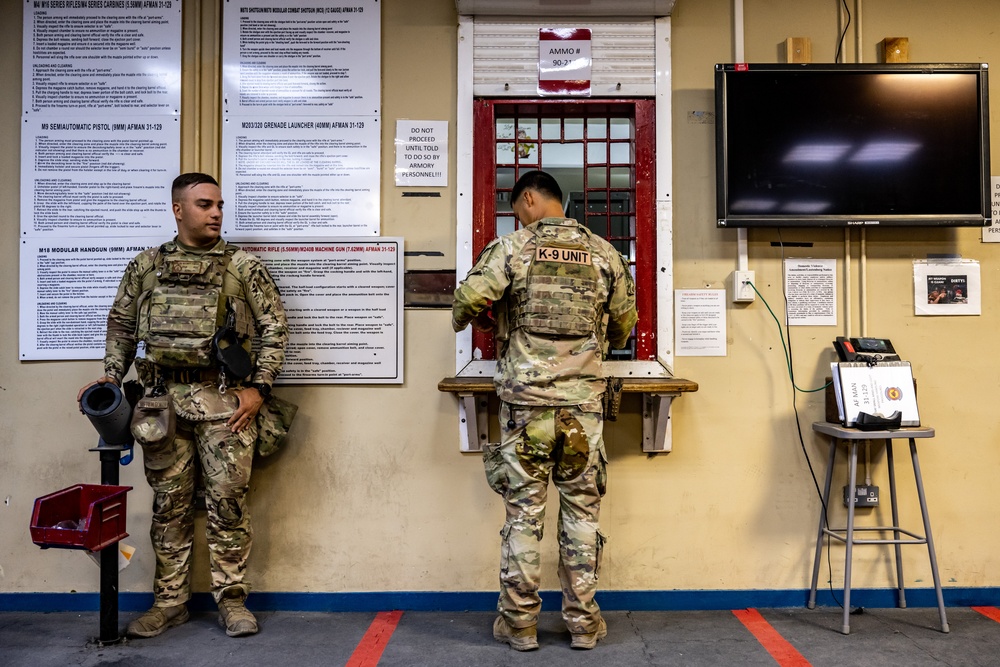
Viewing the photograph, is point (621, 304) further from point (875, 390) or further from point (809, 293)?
point (875, 390)

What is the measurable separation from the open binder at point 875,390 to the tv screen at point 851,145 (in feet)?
2.12

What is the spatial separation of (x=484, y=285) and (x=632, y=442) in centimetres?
111

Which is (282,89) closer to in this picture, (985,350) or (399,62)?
(399,62)

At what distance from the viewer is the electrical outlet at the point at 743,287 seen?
3.01 metres

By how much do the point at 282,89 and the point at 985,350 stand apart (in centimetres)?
351

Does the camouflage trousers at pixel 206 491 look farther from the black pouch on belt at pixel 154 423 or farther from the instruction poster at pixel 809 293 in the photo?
the instruction poster at pixel 809 293

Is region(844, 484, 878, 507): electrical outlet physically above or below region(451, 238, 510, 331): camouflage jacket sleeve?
below

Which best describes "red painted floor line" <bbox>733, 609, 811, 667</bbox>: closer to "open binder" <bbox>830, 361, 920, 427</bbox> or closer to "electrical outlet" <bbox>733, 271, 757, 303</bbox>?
"open binder" <bbox>830, 361, 920, 427</bbox>

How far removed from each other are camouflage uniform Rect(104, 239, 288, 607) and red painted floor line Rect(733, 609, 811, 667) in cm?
215

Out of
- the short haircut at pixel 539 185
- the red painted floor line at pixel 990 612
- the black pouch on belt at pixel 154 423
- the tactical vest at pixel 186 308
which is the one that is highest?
the short haircut at pixel 539 185

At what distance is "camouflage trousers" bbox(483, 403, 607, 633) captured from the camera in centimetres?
248

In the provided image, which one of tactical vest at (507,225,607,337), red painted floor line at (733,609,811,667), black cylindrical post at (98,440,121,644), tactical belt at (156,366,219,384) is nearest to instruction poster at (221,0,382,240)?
tactical belt at (156,366,219,384)

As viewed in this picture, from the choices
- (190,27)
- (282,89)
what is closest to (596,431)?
(282,89)

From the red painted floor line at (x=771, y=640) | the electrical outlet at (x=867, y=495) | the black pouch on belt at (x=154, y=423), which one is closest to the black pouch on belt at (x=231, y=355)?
the black pouch on belt at (x=154, y=423)
